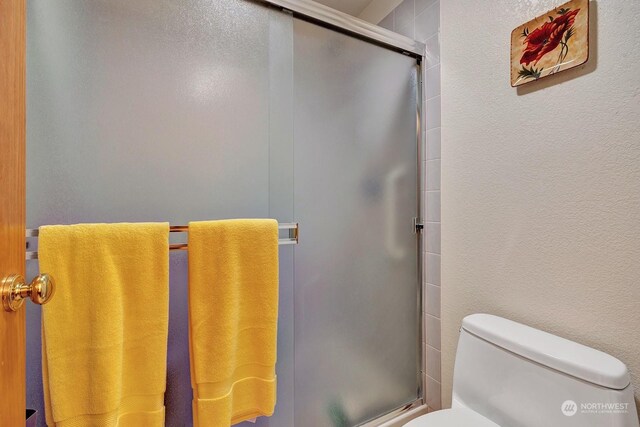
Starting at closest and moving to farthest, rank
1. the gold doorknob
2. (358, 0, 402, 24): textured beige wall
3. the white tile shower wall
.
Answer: the gold doorknob < the white tile shower wall < (358, 0, 402, 24): textured beige wall

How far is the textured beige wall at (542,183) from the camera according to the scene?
801 mm

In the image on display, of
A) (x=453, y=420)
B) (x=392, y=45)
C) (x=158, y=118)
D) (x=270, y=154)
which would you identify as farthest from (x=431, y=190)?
(x=158, y=118)

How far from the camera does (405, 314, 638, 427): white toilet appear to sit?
2.31 feet

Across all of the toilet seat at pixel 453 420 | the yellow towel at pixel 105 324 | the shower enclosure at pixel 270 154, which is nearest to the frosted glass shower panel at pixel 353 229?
Answer: the shower enclosure at pixel 270 154

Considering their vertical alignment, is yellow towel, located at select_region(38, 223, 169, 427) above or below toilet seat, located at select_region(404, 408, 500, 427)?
above

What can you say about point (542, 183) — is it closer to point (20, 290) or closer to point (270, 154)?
point (270, 154)

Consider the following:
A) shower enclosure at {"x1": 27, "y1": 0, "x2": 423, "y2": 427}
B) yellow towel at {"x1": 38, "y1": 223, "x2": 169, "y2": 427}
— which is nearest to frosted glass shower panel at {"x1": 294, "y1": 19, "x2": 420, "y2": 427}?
shower enclosure at {"x1": 27, "y1": 0, "x2": 423, "y2": 427}

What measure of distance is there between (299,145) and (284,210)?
25 centimetres

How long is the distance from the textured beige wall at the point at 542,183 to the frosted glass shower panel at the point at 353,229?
7.3 inches

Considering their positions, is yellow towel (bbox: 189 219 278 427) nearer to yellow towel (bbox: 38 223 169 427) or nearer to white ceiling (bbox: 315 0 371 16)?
yellow towel (bbox: 38 223 169 427)

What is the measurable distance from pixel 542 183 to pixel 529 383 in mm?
625

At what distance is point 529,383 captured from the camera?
2.73ft

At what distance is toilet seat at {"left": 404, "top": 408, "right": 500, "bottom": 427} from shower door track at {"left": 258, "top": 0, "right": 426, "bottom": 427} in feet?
1.49

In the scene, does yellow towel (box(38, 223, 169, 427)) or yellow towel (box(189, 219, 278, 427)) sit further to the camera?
yellow towel (box(189, 219, 278, 427))
